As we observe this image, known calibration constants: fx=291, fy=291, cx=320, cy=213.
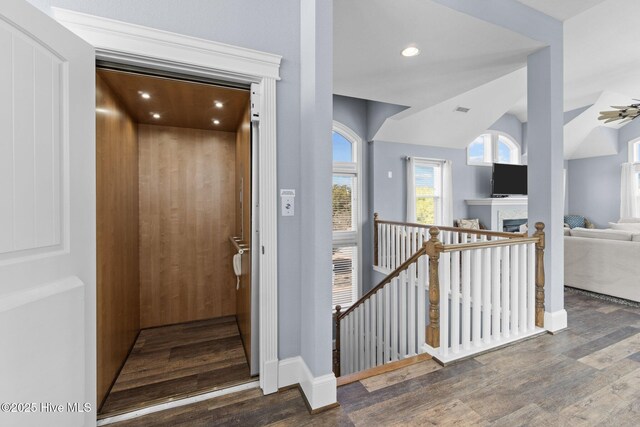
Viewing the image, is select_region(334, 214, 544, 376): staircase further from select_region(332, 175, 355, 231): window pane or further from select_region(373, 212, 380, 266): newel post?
select_region(332, 175, 355, 231): window pane

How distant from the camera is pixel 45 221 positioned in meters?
1.18

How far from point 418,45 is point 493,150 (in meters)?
5.37

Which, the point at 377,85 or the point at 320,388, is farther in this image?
the point at 377,85

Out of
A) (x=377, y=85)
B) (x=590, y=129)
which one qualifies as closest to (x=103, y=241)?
(x=377, y=85)

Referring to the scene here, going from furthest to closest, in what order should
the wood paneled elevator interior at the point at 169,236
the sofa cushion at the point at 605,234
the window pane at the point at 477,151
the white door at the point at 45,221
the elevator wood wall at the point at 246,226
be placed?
the window pane at the point at 477,151, the sofa cushion at the point at 605,234, the elevator wood wall at the point at 246,226, the wood paneled elevator interior at the point at 169,236, the white door at the point at 45,221

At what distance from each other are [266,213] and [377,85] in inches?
105

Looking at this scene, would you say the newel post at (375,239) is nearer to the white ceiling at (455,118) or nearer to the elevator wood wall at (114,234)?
the white ceiling at (455,118)

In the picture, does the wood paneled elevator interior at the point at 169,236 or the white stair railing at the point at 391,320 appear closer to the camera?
the wood paneled elevator interior at the point at 169,236

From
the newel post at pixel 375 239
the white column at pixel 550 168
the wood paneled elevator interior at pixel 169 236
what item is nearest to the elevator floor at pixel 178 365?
the wood paneled elevator interior at pixel 169 236

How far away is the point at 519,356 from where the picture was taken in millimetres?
2217

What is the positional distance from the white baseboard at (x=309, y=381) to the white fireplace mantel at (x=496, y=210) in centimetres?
580

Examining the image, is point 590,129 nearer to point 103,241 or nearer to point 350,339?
point 350,339

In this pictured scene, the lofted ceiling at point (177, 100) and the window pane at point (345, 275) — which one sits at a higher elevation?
the lofted ceiling at point (177, 100)

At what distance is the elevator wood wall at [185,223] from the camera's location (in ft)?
9.53
